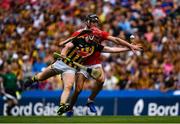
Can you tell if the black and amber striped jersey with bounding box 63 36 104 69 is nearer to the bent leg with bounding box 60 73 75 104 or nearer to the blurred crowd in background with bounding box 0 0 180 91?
the bent leg with bounding box 60 73 75 104

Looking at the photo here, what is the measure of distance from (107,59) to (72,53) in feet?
30.0

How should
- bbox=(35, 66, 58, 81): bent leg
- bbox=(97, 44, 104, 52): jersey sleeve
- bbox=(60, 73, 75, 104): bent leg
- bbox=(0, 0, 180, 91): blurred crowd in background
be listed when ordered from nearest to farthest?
bbox=(60, 73, 75, 104): bent leg < bbox=(97, 44, 104, 52): jersey sleeve < bbox=(35, 66, 58, 81): bent leg < bbox=(0, 0, 180, 91): blurred crowd in background

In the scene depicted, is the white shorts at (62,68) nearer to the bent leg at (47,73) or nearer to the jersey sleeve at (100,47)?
the bent leg at (47,73)

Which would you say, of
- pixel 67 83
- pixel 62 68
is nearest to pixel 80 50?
pixel 62 68

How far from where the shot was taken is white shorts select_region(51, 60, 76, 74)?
2061 cm

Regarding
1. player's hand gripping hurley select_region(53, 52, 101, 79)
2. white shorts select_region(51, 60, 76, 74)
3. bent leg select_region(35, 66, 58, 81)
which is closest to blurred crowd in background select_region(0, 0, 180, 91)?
player's hand gripping hurley select_region(53, 52, 101, 79)

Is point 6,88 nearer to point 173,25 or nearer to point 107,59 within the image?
point 107,59

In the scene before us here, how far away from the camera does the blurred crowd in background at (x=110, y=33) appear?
28.6 meters

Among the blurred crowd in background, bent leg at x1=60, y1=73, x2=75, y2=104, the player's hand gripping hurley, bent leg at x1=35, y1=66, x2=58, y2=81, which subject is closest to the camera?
bent leg at x1=60, y1=73, x2=75, y2=104

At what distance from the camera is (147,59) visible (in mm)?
29109

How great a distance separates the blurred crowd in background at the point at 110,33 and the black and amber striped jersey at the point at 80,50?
608cm

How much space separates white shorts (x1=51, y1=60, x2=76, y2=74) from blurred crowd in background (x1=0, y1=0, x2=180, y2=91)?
6.37 meters

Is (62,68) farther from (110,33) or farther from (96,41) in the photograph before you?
(110,33)

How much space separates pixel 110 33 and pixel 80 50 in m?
9.86
